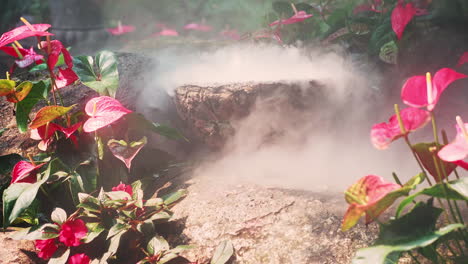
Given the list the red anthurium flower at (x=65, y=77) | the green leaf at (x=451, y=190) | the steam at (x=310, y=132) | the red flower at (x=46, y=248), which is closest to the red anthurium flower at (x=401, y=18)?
the steam at (x=310, y=132)

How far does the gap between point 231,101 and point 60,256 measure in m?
1.10

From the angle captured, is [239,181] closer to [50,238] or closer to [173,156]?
[173,156]

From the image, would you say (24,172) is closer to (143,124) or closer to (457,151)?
(143,124)

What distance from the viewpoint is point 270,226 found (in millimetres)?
1264

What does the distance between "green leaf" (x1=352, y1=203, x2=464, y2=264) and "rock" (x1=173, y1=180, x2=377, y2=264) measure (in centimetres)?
34

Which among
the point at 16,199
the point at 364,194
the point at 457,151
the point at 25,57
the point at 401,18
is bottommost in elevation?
the point at 16,199

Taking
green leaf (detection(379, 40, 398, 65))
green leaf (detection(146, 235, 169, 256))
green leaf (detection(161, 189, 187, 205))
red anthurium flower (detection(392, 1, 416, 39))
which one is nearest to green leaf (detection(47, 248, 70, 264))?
green leaf (detection(146, 235, 169, 256))

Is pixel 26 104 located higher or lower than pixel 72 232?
higher

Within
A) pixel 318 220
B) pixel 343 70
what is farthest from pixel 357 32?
pixel 318 220

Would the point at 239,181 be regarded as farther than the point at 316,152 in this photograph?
No

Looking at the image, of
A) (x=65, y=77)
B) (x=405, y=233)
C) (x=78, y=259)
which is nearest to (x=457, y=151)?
(x=405, y=233)

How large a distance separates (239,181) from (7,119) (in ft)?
4.25

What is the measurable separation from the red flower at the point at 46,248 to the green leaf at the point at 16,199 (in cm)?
14

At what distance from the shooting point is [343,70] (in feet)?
7.32
